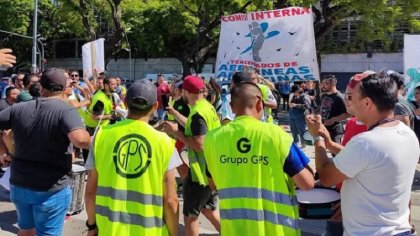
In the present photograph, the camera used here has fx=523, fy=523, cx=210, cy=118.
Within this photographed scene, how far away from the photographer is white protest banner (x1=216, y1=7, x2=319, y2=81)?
8.55 metres

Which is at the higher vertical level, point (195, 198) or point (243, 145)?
point (243, 145)

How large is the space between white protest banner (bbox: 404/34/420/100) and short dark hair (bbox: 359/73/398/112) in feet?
23.6

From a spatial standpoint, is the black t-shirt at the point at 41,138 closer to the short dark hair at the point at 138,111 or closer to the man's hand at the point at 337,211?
the short dark hair at the point at 138,111

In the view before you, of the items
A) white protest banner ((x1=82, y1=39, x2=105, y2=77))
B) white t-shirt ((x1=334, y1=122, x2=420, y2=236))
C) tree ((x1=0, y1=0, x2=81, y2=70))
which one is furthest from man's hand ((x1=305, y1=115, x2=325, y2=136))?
tree ((x1=0, y1=0, x2=81, y2=70))

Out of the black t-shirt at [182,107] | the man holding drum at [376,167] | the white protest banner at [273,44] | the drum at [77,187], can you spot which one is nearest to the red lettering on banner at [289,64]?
the white protest banner at [273,44]

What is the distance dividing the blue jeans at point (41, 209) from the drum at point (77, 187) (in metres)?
0.86

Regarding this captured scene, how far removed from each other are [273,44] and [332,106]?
Answer: 156cm

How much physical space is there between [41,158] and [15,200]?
43 centimetres

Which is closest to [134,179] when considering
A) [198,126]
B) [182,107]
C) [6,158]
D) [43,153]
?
[43,153]

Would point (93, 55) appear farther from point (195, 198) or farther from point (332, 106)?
point (195, 198)

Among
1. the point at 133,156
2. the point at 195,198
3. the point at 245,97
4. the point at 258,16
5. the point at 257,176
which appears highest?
the point at 258,16

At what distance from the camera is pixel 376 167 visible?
2611mm

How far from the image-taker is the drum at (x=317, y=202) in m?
3.07

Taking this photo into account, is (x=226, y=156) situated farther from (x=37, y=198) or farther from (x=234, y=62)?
(x=234, y=62)
